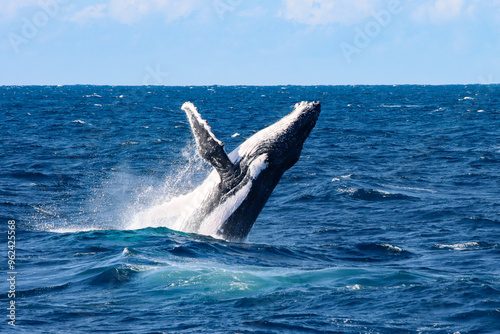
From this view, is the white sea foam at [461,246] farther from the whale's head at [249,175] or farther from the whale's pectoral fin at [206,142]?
the whale's pectoral fin at [206,142]

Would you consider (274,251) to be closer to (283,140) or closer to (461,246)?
(283,140)

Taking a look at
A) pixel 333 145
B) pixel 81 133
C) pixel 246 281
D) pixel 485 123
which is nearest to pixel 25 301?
pixel 246 281

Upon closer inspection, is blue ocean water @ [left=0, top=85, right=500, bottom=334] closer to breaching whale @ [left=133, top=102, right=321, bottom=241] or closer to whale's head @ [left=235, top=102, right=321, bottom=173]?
breaching whale @ [left=133, top=102, right=321, bottom=241]

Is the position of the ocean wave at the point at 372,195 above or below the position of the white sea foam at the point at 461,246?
above

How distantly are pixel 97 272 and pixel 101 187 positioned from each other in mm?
11951

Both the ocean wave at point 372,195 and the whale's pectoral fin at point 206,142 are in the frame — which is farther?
the ocean wave at point 372,195

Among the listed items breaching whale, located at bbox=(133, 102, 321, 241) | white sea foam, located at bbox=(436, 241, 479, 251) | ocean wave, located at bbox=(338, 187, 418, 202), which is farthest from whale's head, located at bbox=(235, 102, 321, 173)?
ocean wave, located at bbox=(338, 187, 418, 202)

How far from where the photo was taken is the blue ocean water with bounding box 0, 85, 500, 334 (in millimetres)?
7473

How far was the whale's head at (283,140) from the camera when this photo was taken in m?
11.9

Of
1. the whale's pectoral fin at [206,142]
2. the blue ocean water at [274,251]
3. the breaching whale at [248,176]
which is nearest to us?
the blue ocean water at [274,251]

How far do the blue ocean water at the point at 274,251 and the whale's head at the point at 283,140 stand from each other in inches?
67.9

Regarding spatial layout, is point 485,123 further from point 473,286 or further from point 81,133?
point 473,286

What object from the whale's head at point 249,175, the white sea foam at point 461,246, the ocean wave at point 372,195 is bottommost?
the white sea foam at point 461,246

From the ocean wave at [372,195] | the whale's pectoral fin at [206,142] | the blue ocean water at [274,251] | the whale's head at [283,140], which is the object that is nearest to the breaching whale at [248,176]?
the whale's head at [283,140]
